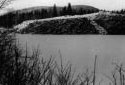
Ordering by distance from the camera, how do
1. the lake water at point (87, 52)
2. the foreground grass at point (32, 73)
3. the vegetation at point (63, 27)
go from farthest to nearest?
the vegetation at point (63, 27), the lake water at point (87, 52), the foreground grass at point (32, 73)

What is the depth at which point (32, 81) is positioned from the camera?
2404mm

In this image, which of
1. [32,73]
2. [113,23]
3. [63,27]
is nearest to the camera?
[32,73]

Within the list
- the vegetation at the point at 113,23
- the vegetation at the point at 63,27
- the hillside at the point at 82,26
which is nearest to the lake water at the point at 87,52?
the vegetation at the point at 63,27

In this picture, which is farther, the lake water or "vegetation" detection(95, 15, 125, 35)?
"vegetation" detection(95, 15, 125, 35)

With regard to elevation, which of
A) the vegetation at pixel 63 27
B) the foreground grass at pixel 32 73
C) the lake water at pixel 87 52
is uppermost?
the foreground grass at pixel 32 73

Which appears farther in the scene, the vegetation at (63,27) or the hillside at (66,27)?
the hillside at (66,27)

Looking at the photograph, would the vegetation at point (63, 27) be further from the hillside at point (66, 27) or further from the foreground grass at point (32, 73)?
the foreground grass at point (32, 73)

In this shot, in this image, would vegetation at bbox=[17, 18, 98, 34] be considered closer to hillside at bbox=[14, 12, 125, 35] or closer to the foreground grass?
hillside at bbox=[14, 12, 125, 35]

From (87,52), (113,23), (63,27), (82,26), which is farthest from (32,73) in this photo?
(113,23)

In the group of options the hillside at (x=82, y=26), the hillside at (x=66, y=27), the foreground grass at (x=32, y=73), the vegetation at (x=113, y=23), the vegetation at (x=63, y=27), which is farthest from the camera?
the vegetation at (x=113, y=23)

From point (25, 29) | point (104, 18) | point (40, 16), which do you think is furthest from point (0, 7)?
point (40, 16)

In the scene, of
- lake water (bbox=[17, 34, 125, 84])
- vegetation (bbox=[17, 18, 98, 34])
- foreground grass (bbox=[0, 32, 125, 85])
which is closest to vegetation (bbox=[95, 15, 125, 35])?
vegetation (bbox=[17, 18, 98, 34])

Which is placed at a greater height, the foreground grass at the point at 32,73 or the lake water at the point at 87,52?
the foreground grass at the point at 32,73

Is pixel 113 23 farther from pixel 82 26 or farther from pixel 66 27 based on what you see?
pixel 66 27
